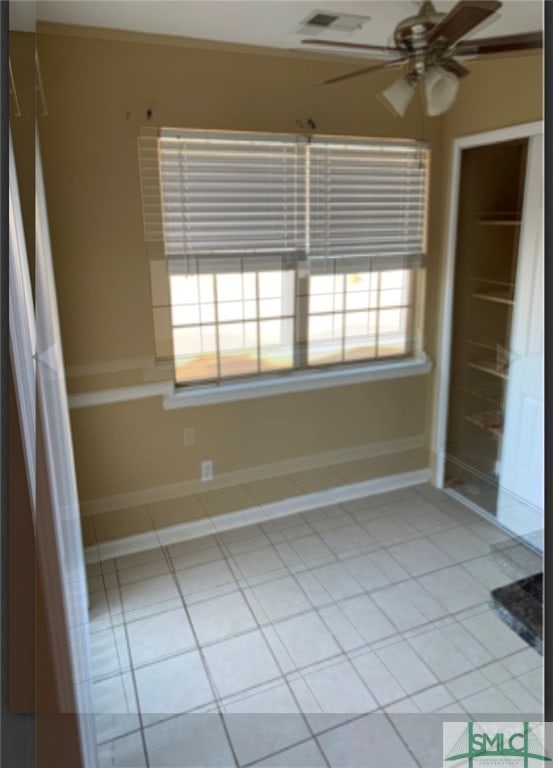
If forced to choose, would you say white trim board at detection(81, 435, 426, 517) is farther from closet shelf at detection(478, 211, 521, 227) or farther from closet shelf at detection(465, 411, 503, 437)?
closet shelf at detection(478, 211, 521, 227)

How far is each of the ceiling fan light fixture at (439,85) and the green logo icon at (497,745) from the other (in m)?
1.74

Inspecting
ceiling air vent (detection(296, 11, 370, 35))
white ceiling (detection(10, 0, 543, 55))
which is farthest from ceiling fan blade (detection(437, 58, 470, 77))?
ceiling air vent (detection(296, 11, 370, 35))

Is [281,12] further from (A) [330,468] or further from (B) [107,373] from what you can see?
(A) [330,468]

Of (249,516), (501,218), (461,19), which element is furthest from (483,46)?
(249,516)

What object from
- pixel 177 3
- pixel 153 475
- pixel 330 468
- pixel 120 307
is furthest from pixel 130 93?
pixel 330 468

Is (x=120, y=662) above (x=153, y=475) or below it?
below

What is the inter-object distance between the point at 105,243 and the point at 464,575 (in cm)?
214

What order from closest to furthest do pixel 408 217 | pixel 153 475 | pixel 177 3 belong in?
pixel 177 3 → pixel 153 475 → pixel 408 217

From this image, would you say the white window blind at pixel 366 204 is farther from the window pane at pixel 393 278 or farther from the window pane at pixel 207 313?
the window pane at pixel 207 313

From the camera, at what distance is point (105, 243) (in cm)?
225

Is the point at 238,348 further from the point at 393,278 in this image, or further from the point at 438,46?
the point at 438,46

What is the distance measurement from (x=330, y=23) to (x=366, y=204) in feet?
2.89

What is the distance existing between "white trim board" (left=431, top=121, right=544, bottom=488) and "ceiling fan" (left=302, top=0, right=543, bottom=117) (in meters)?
0.84

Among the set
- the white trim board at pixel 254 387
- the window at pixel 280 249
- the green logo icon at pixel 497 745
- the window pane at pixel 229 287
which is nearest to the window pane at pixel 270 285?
the window at pixel 280 249
